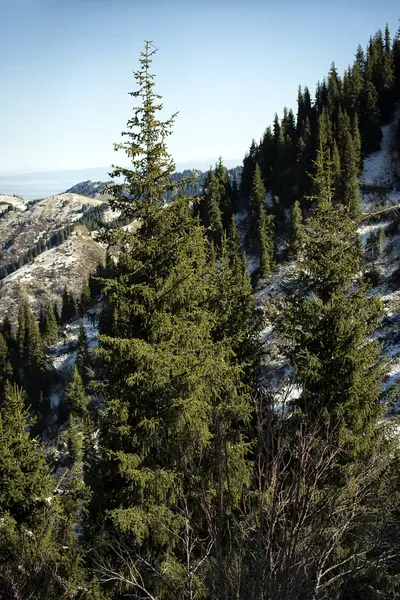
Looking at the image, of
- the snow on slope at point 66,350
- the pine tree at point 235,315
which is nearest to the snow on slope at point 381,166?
the pine tree at point 235,315

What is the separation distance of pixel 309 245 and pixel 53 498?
37.3ft

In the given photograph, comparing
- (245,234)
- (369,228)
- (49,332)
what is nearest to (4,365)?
(49,332)

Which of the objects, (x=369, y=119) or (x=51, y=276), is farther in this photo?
(x=51, y=276)

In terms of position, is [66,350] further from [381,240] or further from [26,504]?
[26,504]

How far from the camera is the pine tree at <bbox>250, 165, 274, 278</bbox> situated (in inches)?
2044

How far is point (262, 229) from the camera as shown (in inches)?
2090

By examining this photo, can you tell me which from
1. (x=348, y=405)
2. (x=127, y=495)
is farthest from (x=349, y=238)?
(x=127, y=495)

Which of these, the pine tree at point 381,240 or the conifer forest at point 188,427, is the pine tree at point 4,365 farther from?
the conifer forest at point 188,427

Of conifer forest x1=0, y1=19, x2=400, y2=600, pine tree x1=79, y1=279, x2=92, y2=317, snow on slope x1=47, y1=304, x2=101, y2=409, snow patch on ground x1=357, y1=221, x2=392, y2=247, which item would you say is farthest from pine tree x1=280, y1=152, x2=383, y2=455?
pine tree x1=79, y1=279, x2=92, y2=317

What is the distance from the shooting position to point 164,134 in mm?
9258

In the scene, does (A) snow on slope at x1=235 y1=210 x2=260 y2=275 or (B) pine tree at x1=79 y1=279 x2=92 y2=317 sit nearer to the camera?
(A) snow on slope at x1=235 y1=210 x2=260 y2=275

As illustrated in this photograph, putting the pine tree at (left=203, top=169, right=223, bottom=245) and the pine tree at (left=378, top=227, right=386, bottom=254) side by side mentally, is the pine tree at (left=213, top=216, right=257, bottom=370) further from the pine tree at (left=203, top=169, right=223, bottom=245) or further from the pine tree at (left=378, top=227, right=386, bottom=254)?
the pine tree at (left=203, top=169, right=223, bottom=245)

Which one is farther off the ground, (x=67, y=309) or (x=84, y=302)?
(x=84, y=302)

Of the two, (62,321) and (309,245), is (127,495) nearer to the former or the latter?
(309,245)
